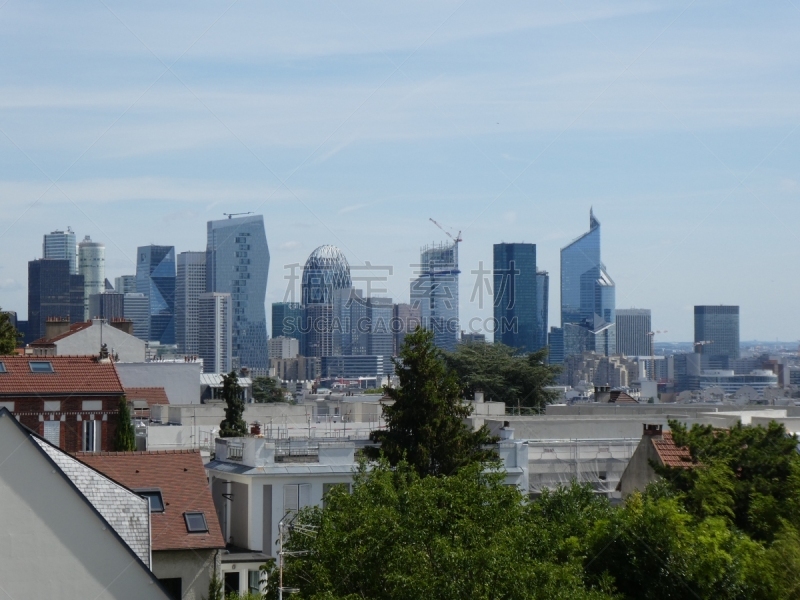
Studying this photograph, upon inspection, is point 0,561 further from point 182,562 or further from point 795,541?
point 795,541

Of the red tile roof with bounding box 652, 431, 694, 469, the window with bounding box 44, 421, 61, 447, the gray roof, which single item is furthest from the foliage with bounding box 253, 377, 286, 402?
the gray roof

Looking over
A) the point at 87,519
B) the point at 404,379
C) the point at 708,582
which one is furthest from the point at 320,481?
the point at 708,582

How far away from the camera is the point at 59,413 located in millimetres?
34594

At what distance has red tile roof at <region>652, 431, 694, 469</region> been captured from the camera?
24.3 metres

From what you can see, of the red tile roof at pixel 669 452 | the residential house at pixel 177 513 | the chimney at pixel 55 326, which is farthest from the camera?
the chimney at pixel 55 326

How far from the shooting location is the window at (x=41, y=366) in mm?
35594

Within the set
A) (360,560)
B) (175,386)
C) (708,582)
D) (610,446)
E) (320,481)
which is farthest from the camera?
(175,386)

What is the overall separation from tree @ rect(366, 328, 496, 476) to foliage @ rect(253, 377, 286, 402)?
9855cm

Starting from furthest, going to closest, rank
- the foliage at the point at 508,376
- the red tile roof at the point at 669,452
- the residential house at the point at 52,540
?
the foliage at the point at 508,376, the red tile roof at the point at 669,452, the residential house at the point at 52,540

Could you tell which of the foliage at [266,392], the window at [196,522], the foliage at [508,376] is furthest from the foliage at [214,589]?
the foliage at [266,392]

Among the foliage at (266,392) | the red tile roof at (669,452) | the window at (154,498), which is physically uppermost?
the red tile roof at (669,452)

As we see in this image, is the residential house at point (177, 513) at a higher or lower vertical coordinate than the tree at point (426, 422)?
lower

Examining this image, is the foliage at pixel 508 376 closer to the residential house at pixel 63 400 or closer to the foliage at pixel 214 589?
the residential house at pixel 63 400

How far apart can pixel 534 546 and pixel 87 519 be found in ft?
21.4
